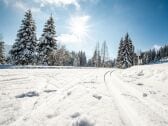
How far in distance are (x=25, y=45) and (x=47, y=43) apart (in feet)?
20.9

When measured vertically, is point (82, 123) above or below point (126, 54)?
below

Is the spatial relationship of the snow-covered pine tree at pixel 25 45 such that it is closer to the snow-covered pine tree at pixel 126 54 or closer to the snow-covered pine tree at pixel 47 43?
the snow-covered pine tree at pixel 47 43

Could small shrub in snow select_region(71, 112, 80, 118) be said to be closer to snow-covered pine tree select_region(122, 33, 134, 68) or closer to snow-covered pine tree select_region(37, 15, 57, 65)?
snow-covered pine tree select_region(37, 15, 57, 65)

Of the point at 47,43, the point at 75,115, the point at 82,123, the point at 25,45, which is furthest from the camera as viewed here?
the point at 47,43

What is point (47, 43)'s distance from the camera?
35906 millimetres

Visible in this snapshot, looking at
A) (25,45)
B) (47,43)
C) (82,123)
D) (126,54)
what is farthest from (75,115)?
(126,54)

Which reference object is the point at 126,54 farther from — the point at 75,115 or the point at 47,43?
the point at 75,115

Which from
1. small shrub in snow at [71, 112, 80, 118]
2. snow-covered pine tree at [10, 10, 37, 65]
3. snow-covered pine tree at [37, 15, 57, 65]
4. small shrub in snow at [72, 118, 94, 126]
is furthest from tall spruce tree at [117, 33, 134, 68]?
small shrub in snow at [72, 118, 94, 126]

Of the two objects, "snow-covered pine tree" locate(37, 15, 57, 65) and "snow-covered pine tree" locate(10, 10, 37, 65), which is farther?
"snow-covered pine tree" locate(37, 15, 57, 65)

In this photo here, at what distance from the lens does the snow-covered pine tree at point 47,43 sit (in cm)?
3537

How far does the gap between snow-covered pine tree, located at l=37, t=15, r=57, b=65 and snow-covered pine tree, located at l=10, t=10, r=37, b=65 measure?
11.9ft

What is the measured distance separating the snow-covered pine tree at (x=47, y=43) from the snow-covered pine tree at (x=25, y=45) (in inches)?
143

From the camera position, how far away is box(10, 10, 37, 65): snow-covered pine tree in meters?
30.2

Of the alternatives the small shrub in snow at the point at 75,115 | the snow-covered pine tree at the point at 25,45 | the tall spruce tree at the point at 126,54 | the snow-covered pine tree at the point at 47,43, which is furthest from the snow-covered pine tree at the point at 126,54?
the small shrub in snow at the point at 75,115
